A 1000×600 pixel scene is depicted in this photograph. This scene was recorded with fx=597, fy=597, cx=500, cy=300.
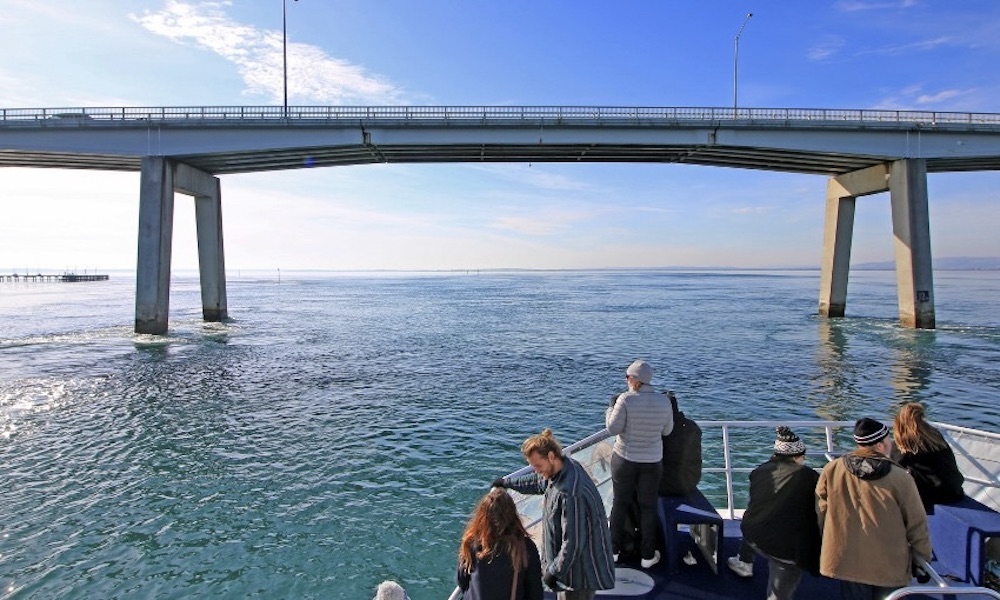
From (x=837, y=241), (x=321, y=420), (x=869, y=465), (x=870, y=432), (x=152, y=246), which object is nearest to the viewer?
(x=869, y=465)

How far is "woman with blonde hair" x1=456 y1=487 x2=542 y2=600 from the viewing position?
3.94m

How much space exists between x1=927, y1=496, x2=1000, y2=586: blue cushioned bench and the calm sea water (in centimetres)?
581

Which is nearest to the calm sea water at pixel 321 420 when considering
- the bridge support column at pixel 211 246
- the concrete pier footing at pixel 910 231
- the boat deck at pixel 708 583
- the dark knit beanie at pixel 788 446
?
the concrete pier footing at pixel 910 231

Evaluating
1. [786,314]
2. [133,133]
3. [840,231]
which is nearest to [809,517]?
[133,133]

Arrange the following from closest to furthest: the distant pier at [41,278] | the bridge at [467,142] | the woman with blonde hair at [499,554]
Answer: the woman with blonde hair at [499,554]
the bridge at [467,142]
the distant pier at [41,278]

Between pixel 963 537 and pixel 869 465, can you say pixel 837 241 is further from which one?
pixel 869 465

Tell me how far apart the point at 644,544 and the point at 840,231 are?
54.8 metres

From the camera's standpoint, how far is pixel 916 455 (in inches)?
211

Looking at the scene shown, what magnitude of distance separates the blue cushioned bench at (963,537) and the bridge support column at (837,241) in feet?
173

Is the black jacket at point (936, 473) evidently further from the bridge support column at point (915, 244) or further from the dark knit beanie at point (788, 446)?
the bridge support column at point (915, 244)

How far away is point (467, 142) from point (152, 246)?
2298 cm

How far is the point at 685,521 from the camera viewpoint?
588 centimetres

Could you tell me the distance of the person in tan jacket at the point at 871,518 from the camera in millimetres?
4152

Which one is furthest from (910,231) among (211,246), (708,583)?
(211,246)
